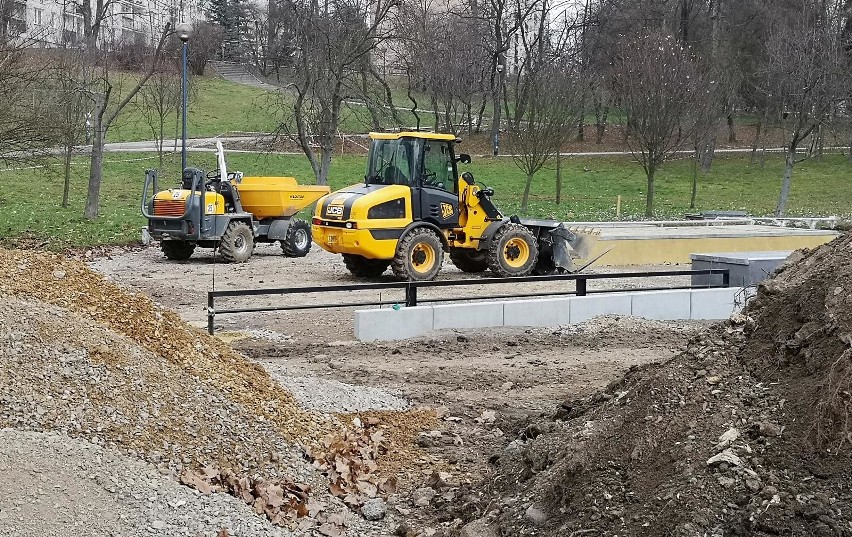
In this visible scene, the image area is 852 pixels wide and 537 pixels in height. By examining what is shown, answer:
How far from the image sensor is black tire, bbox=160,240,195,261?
722 inches

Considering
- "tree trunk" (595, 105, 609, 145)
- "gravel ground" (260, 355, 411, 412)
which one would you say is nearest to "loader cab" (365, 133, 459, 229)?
"gravel ground" (260, 355, 411, 412)

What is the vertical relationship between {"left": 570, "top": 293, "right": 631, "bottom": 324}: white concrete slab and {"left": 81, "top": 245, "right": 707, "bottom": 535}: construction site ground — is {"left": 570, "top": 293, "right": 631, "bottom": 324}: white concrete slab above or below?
above

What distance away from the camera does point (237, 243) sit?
18453mm

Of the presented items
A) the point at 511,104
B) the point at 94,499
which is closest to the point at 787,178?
the point at 94,499

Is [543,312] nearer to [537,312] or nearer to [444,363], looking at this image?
[537,312]

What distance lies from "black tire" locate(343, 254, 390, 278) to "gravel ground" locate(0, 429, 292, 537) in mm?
10428

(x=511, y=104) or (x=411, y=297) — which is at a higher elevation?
(x=511, y=104)

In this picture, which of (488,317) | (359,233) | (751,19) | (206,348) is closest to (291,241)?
(359,233)

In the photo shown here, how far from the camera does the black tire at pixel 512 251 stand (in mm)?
15648

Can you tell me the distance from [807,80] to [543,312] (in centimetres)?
2080

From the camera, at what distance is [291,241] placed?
1933 cm

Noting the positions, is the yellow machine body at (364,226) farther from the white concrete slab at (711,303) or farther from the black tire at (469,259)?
the white concrete slab at (711,303)

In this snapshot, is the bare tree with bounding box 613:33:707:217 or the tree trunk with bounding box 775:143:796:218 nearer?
the bare tree with bounding box 613:33:707:217

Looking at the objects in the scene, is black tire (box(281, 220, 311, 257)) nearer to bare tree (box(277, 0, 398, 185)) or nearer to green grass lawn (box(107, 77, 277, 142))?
bare tree (box(277, 0, 398, 185))
